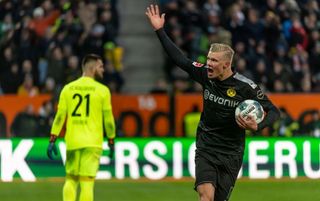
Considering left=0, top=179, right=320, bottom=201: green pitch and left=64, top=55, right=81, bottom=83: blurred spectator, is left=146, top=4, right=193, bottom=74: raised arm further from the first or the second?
left=64, top=55, right=81, bottom=83: blurred spectator

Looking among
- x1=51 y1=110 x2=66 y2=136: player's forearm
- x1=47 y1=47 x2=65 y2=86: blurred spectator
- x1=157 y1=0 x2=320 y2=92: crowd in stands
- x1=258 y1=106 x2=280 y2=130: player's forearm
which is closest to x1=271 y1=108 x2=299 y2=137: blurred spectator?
x1=157 y1=0 x2=320 y2=92: crowd in stands

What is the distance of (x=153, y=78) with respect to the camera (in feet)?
74.2

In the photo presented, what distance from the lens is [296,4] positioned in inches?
953

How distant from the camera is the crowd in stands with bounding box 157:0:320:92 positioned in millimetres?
21844

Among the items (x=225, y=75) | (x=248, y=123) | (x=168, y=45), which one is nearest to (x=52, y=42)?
(x=168, y=45)

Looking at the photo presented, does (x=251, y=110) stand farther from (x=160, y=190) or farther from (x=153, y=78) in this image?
(x=153, y=78)

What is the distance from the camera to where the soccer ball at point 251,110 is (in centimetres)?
974

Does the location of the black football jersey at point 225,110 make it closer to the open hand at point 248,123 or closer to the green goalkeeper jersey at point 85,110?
the open hand at point 248,123

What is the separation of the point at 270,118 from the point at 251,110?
0.30 meters

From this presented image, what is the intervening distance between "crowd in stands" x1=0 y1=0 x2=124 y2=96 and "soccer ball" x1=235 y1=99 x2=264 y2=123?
1115 centimetres

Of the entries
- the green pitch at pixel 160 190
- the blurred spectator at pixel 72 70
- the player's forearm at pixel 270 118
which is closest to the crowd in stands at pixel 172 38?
the blurred spectator at pixel 72 70

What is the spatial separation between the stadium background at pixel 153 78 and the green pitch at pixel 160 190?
0.11 m

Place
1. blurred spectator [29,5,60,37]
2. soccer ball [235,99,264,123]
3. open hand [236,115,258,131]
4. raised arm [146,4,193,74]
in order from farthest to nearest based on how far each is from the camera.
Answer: blurred spectator [29,5,60,37] < raised arm [146,4,193,74] < soccer ball [235,99,264,123] < open hand [236,115,258,131]

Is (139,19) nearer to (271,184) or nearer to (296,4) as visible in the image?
(296,4)
